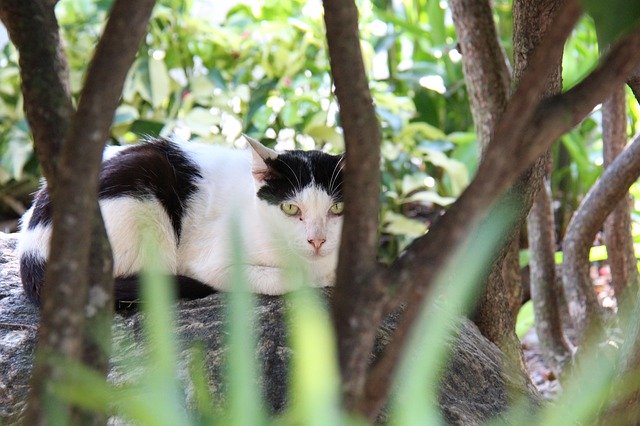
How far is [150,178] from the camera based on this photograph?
1.73 m

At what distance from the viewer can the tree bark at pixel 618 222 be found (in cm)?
221

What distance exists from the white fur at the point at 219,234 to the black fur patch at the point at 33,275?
19 millimetres

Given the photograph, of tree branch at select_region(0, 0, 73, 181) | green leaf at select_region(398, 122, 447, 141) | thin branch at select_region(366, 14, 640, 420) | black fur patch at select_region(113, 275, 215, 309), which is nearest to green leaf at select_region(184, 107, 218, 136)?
green leaf at select_region(398, 122, 447, 141)

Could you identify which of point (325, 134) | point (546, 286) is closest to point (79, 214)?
Answer: point (546, 286)

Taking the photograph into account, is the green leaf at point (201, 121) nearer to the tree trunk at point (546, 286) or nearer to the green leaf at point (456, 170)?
the green leaf at point (456, 170)

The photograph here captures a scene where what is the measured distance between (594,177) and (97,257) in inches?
106

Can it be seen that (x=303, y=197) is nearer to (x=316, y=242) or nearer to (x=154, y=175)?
(x=316, y=242)

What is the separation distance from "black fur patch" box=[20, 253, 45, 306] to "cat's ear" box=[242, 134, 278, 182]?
0.48 metres

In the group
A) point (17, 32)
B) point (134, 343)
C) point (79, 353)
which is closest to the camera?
point (79, 353)

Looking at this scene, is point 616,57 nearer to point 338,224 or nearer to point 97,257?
point 97,257

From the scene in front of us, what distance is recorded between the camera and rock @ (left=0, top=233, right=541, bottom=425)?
1.28m

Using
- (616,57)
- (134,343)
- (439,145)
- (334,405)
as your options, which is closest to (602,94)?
(616,57)

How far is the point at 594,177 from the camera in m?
3.13

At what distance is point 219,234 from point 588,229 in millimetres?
934
